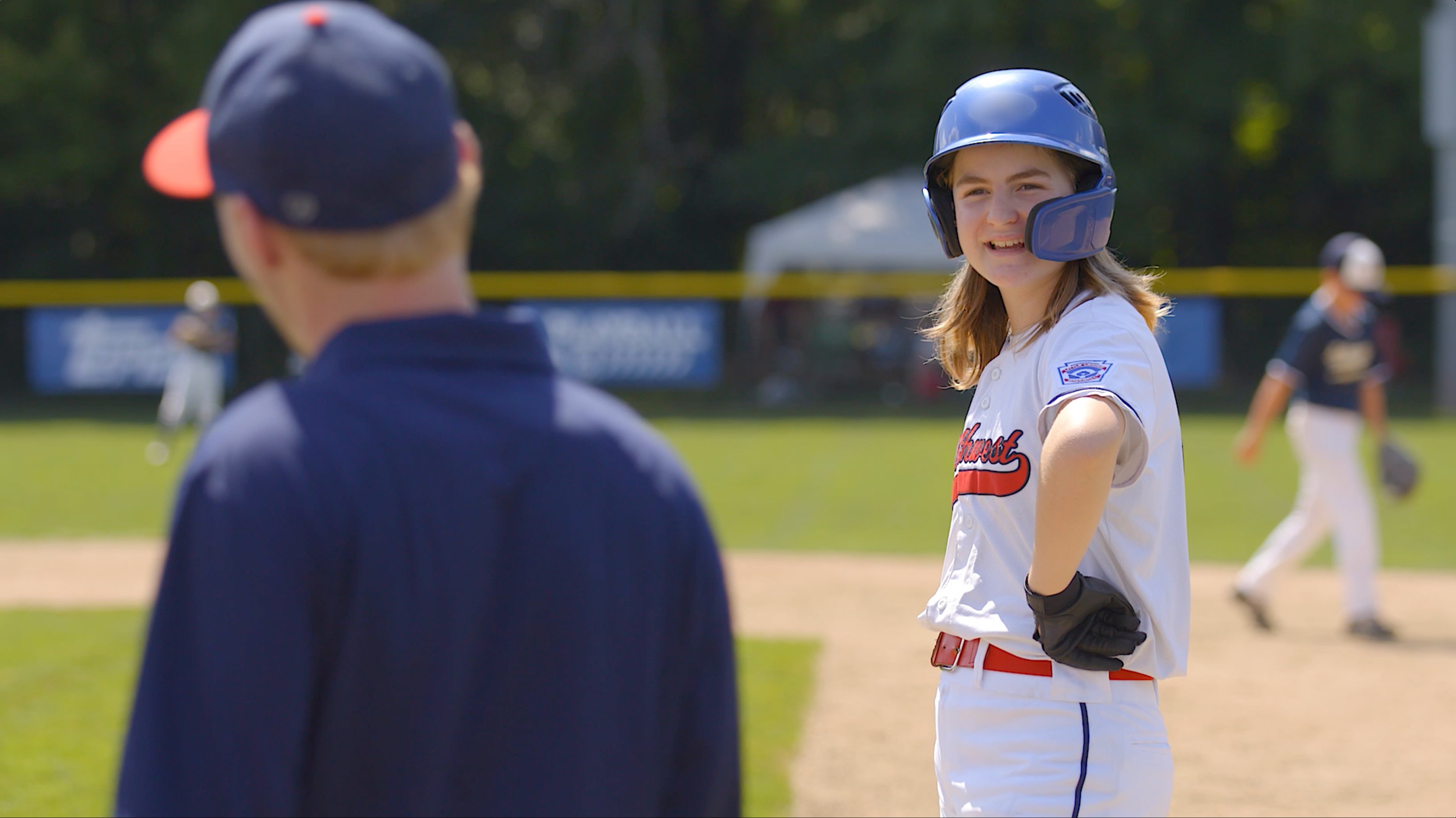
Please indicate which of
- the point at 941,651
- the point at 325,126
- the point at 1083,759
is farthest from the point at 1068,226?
the point at 325,126

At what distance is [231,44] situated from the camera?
1.53 m

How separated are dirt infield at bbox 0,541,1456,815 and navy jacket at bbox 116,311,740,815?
3.76m

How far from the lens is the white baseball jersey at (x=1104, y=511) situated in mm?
2324

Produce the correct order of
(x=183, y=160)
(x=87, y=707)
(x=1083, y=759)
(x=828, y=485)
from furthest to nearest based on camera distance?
(x=828, y=485) → (x=87, y=707) → (x=1083, y=759) → (x=183, y=160)

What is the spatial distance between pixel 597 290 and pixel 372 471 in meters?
22.8

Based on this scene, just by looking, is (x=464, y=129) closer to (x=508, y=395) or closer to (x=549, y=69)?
(x=508, y=395)

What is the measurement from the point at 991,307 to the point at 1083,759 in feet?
3.09

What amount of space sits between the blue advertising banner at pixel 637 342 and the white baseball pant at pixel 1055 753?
2056cm

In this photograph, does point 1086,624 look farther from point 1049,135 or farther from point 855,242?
point 855,242

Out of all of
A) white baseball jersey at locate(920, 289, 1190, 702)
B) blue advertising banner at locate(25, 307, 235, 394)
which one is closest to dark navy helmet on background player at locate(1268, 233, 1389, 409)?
white baseball jersey at locate(920, 289, 1190, 702)

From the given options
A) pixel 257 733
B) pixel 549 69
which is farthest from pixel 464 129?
pixel 549 69

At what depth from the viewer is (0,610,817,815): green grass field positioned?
5070mm

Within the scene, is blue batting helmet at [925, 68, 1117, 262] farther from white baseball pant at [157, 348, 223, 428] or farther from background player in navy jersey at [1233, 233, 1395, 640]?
white baseball pant at [157, 348, 223, 428]

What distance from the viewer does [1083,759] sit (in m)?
2.33
